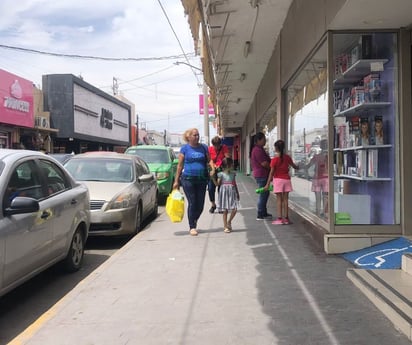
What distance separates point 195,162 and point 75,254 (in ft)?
7.83

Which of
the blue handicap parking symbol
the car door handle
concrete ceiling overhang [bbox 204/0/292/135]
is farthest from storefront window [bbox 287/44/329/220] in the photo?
the car door handle

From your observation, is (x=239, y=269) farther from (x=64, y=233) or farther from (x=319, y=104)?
(x=319, y=104)

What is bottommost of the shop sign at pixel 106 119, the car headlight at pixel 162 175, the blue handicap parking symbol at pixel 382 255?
the blue handicap parking symbol at pixel 382 255

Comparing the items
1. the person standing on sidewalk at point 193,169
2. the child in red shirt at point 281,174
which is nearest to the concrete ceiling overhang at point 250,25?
the person standing on sidewalk at point 193,169

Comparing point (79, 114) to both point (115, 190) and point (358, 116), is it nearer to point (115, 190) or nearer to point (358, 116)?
point (115, 190)

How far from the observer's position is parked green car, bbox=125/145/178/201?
13.7 m

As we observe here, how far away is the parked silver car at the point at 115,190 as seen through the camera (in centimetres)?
764

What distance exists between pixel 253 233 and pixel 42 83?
24.6 m

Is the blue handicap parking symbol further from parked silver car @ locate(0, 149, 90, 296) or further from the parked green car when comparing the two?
the parked green car

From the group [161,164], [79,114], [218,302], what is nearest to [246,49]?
[161,164]

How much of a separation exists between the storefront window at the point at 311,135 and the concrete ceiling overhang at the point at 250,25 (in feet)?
3.27

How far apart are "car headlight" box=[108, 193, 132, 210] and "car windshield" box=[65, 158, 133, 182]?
3.20 ft

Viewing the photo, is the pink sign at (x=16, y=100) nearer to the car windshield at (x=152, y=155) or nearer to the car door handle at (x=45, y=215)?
the car windshield at (x=152, y=155)

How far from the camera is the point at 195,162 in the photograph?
298 inches
